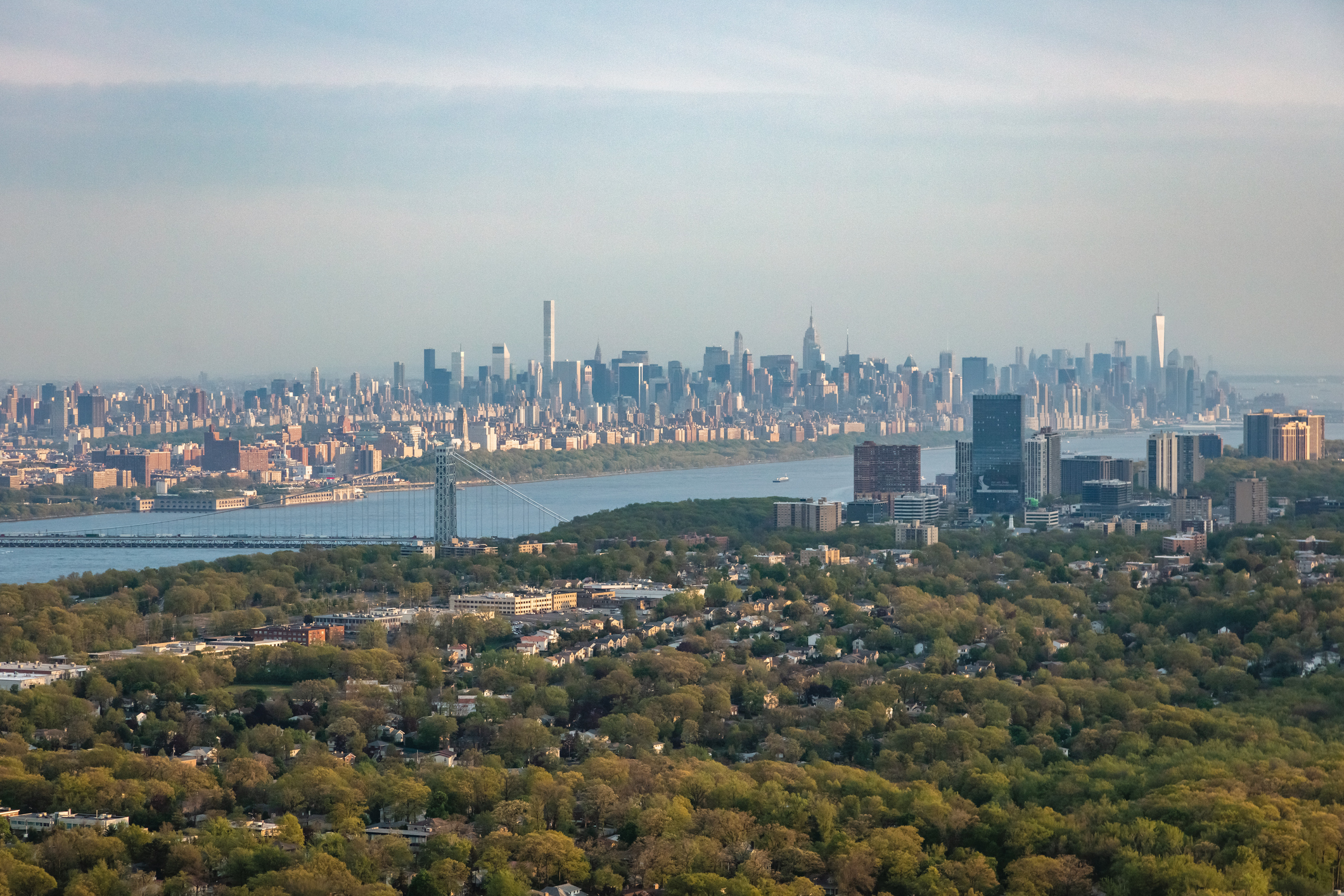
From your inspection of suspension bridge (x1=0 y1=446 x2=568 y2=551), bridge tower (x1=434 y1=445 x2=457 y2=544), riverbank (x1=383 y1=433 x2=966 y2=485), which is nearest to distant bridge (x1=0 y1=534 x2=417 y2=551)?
suspension bridge (x1=0 y1=446 x2=568 y2=551)

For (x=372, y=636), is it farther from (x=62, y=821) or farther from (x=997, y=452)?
(x=997, y=452)

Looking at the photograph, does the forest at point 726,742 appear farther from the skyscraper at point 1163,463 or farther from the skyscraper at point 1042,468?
the skyscraper at point 1163,463

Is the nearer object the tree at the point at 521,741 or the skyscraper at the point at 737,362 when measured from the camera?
the tree at the point at 521,741

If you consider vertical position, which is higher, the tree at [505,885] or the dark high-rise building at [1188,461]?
the dark high-rise building at [1188,461]

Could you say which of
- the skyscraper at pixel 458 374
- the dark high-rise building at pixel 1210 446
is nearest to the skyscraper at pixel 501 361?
the skyscraper at pixel 458 374

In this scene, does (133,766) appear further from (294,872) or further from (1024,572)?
(1024,572)

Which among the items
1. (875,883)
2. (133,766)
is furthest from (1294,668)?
(133,766)

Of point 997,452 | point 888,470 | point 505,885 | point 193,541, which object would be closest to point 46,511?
point 193,541

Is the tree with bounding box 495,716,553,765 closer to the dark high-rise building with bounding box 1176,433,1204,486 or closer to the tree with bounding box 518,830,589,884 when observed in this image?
the tree with bounding box 518,830,589,884
